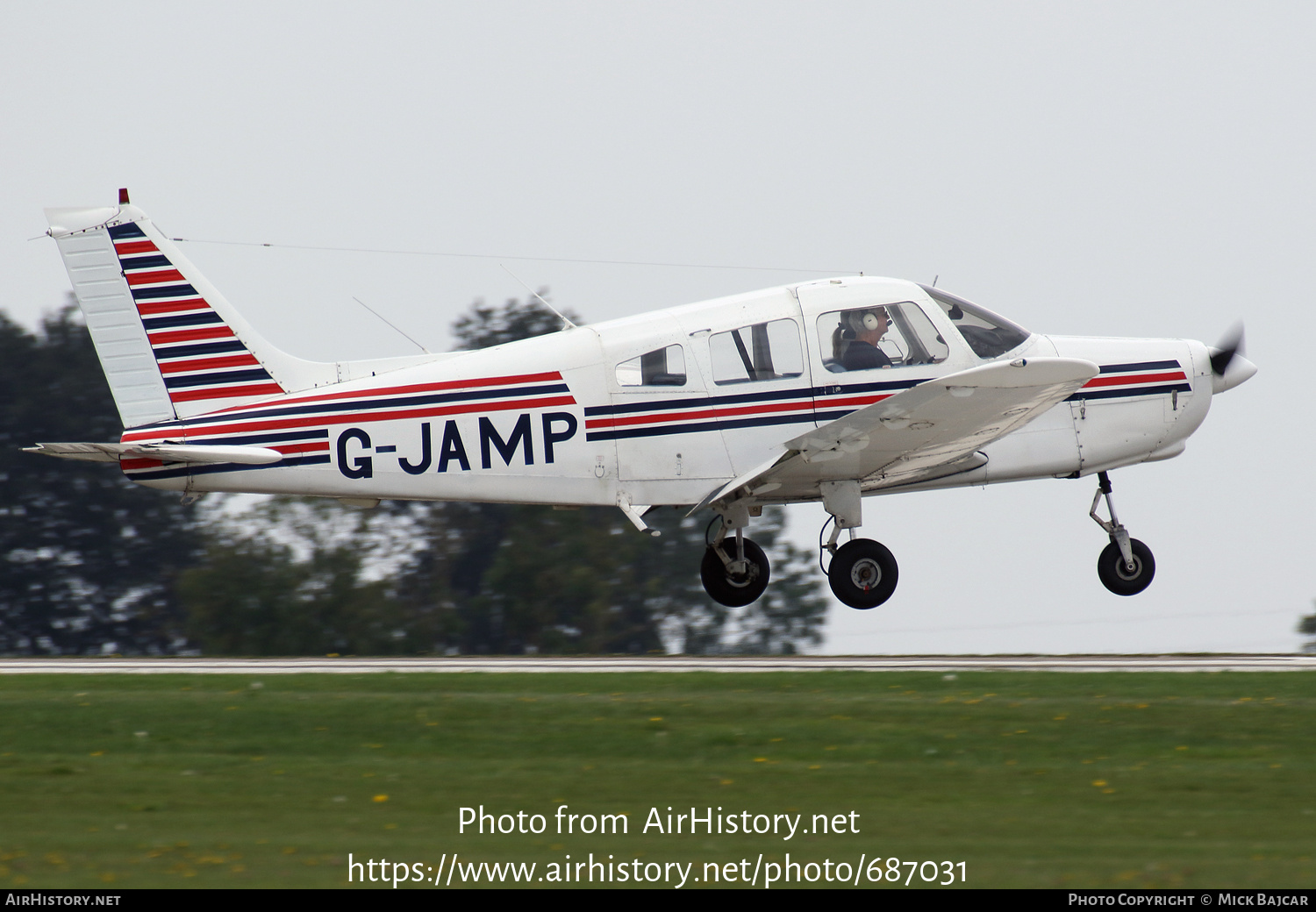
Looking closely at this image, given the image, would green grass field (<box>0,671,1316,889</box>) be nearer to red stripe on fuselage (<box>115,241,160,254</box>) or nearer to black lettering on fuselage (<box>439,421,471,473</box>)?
black lettering on fuselage (<box>439,421,471,473</box>)

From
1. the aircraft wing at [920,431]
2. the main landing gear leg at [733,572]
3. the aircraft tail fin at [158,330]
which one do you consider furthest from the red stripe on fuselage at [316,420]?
the main landing gear leg at [733,572]

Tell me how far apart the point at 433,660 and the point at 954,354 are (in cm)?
624

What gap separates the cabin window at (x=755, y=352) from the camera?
14.7 m

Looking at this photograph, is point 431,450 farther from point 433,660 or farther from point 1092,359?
point 1092,359

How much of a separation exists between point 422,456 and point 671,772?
6645mm

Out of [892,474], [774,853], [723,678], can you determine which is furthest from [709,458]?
[774,853]

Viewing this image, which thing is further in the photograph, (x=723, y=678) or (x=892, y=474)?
(x=892, y=474)

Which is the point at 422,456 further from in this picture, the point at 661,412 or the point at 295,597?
the point at 295,597

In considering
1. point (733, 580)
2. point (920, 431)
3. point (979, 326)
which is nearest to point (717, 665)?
point (733, 580)

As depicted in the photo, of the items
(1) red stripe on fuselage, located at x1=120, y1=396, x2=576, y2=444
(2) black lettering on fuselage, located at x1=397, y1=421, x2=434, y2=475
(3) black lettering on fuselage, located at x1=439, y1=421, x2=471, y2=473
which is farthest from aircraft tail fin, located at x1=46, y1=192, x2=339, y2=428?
(3) black lettering on fuselage, located at x1=439, y1=421, x2=471, y2=473

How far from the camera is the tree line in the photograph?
35188 mm

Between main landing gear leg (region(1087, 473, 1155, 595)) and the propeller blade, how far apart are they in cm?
167
